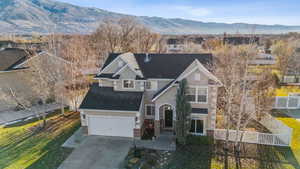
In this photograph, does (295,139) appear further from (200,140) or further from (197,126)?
(197,126)

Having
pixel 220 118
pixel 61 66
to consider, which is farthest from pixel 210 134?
pixel 61 66

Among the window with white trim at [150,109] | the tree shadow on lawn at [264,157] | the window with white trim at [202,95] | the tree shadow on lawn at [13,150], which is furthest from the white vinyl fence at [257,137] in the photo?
the tree shadow on lawn at [13,150]

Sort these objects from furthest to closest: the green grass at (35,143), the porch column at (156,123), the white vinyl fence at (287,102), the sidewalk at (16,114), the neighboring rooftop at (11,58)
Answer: the neighboring rooftop at (11,58) < the white vinyl fence at (287,102) < the sidewalk at (16,114) < the porch column at (156,123) < the green grass at (35,143)

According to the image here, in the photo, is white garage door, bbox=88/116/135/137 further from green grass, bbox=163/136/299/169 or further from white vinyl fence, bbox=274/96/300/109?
white vinyl fence, bbox=274/96/300/109

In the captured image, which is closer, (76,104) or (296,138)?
(296,138)

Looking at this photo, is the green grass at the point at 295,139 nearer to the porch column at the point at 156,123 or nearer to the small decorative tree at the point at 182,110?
the small decorative tree at the point at 182,110

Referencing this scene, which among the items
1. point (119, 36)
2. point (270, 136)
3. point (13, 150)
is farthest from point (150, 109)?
point (119, 36)

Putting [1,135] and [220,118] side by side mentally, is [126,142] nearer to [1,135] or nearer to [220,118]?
[220,118]

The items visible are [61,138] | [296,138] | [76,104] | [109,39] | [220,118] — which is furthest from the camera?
[109,39]
